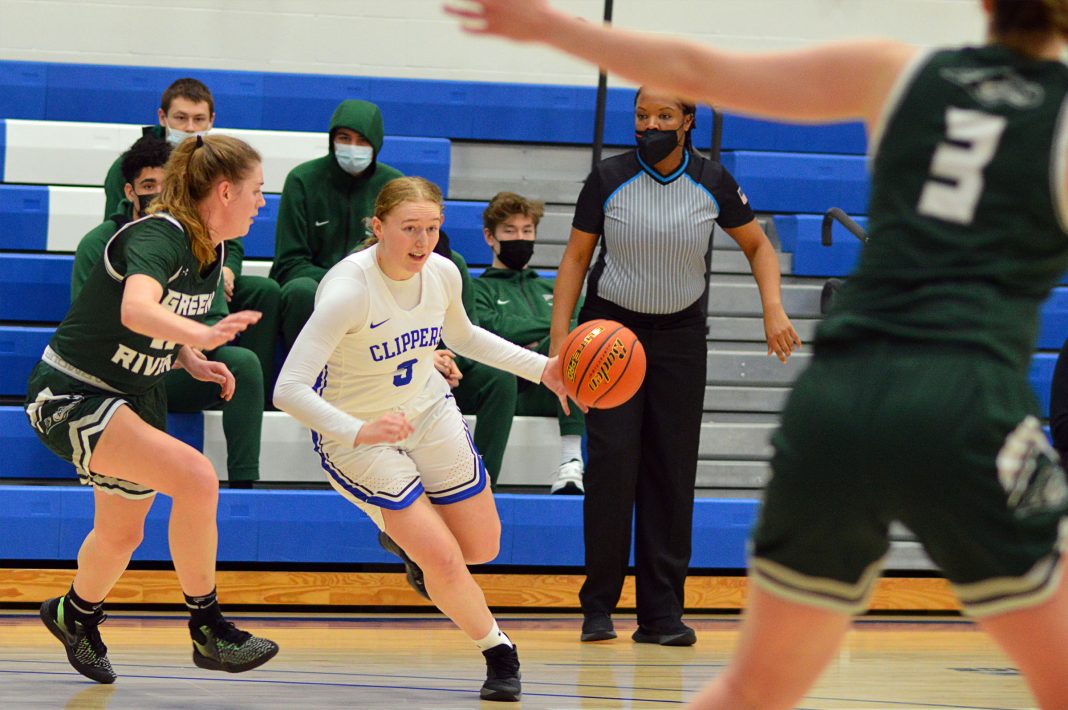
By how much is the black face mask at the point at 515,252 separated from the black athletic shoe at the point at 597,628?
1.82 metres

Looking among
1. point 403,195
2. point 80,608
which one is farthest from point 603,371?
point 80,608

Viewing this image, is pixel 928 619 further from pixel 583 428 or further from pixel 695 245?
pixel 695 245

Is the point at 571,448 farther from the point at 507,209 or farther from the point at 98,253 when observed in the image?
the point at 98,253

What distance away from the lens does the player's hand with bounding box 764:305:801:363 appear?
16.0 feet

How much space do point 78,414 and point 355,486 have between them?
752 millimetres

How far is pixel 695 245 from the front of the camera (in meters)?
4.95

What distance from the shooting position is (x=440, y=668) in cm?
429

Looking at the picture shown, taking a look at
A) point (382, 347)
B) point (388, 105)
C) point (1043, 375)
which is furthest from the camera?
point (388, 105)

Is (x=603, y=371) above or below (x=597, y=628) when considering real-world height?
above

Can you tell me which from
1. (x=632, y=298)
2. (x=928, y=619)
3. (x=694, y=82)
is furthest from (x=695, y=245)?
(x=694, y=82)

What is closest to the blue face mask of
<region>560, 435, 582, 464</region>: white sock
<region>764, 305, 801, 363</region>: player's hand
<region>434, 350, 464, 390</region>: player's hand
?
<region>434, 350, 464, 390</region>: player's hand

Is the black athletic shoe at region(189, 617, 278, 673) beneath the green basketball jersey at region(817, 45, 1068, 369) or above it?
beneath

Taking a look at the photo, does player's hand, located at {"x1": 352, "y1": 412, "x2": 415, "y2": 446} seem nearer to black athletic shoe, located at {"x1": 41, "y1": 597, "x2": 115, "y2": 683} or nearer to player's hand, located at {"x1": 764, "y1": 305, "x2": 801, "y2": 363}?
black athletic shoe, located at {"x1": 41, "y1": 597, "x2": 115, "y2": 683}

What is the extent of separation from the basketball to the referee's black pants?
73 cm
